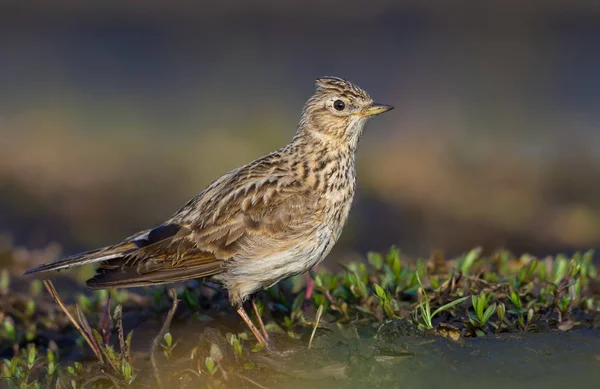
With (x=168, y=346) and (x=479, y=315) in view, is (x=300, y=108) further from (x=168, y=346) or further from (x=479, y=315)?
(x=479, y=315)

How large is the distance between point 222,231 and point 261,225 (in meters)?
0.31

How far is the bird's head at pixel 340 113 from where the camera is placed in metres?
7.99

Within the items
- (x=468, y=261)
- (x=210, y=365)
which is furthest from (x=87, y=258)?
(x=468, y=261)

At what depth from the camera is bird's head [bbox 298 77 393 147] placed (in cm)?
799

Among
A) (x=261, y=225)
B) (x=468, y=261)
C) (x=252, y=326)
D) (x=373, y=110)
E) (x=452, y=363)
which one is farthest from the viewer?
(x=468, y=261)

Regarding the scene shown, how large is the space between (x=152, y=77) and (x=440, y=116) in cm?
559

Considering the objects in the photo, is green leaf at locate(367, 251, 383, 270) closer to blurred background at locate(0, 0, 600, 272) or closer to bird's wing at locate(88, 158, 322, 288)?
bird's wing at locate(88, 158, 322, 288)

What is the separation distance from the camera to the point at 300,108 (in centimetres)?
1614

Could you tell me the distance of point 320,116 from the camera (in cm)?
807

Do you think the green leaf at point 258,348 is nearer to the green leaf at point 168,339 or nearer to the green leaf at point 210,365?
the green leaf at point 210,365

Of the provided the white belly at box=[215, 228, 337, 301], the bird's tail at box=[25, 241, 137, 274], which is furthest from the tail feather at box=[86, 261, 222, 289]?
the bird's tail at box=[25, 241, 137, 274]

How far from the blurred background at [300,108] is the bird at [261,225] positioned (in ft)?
11.8

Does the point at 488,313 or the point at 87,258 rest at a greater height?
the point at 87,258

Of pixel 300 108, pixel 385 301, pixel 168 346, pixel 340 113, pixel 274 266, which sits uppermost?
pixel 340 113
